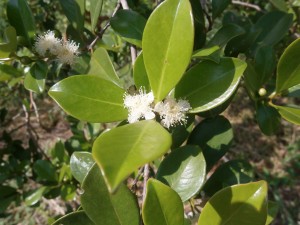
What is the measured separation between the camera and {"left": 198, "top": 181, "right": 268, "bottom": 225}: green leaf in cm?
58

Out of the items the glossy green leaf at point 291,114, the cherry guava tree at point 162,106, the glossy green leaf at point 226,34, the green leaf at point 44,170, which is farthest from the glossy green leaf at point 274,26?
the green leaf at point 44,170

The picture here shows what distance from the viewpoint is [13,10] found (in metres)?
0.89

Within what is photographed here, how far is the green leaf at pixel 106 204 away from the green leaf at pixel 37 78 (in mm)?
326

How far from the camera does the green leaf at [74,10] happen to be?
949 millimetres

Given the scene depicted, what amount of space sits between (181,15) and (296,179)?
2.47 meters

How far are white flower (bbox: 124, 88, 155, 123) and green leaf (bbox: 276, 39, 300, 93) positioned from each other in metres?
0.30

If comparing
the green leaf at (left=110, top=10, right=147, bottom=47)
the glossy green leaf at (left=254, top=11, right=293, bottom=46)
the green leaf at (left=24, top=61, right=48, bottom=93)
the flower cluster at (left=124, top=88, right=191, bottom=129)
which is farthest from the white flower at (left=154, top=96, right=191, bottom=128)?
the glossy green leaf at (left=254, top=11, right=293, bottom=46)

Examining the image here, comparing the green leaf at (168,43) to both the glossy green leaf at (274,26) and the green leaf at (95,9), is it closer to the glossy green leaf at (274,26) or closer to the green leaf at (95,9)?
the green leaf at (95,9)

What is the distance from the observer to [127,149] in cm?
49

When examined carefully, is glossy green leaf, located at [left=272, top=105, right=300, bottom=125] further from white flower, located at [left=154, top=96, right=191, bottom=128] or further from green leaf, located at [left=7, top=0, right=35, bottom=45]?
green leaf, located at [left=7, top=0, right=35, bottom=45]

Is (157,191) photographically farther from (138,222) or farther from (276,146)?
(276,146)

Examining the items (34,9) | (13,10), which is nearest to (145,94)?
(13,10)

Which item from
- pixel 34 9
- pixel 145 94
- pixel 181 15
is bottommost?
pixel 34 9

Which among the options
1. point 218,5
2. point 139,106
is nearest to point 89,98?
point 139,106
